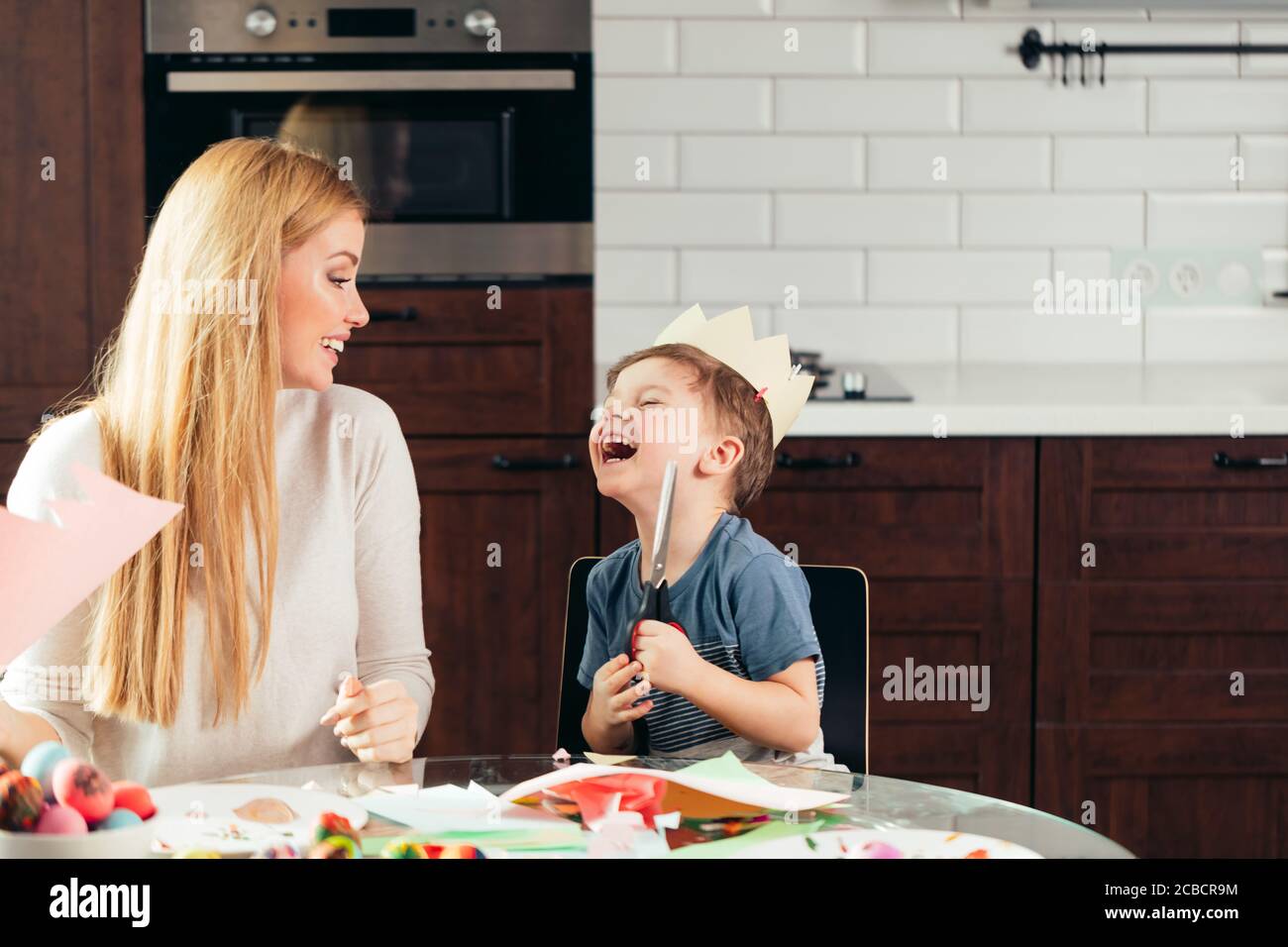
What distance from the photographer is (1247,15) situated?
2857mm

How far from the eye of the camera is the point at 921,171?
2895 mm

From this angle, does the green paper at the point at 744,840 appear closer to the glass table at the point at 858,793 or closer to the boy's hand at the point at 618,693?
the glass table at the point at 858,793

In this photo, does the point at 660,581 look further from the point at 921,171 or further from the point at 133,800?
the point at 921,171

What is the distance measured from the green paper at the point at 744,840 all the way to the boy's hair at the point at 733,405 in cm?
61

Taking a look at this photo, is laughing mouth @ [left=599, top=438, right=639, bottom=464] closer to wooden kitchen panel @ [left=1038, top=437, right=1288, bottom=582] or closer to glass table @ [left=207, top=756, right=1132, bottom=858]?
glass table @ [left=207, top=756, right=1132, bottom=858]

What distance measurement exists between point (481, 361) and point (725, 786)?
1.56 meters

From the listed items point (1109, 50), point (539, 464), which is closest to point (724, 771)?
point (539, 464)

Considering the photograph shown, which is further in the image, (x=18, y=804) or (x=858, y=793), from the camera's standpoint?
(x=858, y=793)

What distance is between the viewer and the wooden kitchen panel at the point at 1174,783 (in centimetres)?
239

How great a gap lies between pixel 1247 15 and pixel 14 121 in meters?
2.39

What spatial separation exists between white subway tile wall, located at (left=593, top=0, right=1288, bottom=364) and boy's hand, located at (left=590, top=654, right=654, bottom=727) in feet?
5.50
